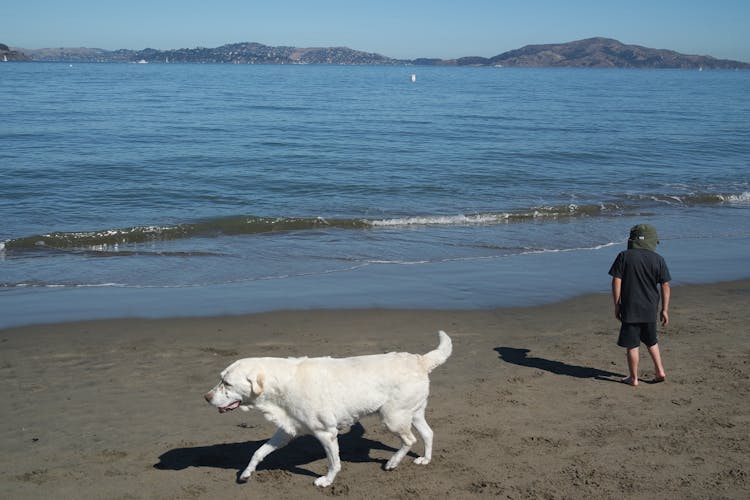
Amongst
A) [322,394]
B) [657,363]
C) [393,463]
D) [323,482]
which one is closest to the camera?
[322,394]

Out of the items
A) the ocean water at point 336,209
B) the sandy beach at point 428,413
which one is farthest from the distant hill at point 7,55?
the sandy beach at point 428,413

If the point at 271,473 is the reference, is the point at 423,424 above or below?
above

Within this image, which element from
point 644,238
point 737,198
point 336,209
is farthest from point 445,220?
point 737,198

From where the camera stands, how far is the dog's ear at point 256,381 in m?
5.61

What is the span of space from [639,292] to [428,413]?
261 centimetres

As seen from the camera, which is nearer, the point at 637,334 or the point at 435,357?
the point at 435,357

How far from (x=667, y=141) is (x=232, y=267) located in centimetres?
2798

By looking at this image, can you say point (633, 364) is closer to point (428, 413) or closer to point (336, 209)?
point (428, 413)

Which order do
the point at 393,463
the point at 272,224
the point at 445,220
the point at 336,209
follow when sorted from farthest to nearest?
the point at 336,209 → the point at 445,220 → the point at 272,224 → the point at 393,463

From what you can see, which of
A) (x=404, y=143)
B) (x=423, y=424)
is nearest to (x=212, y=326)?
(x=423, y=424)

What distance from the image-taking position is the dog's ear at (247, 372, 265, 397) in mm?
5613

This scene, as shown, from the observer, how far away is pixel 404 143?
31672mm

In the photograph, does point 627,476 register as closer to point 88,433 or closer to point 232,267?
point 88,433

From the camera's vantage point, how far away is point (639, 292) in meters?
7.70
